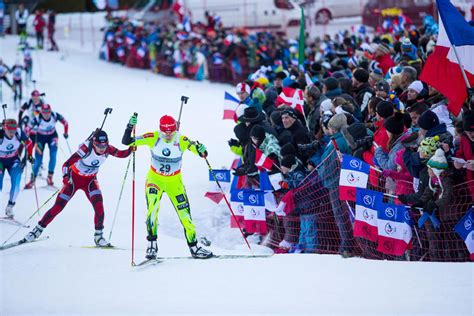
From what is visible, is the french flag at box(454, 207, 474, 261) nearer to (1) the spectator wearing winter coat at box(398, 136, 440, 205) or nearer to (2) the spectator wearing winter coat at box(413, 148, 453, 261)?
(2) the spectator wearing winter coat at box(413, 148, 453, 261)

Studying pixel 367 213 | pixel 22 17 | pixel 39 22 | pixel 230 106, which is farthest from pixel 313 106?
pixel 22 17

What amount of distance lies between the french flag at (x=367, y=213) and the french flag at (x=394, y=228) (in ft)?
0.30

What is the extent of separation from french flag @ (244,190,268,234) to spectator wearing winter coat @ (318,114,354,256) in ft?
4.42

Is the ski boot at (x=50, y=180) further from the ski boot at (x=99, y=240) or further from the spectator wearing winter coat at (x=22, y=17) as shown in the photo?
the spectator wearing winter coat at (x=22, y=17)

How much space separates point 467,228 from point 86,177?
547cm

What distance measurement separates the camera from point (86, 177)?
1090 cm

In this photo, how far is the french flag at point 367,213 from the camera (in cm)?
865

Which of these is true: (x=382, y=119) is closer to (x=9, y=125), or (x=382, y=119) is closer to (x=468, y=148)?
(x=468, y=148)

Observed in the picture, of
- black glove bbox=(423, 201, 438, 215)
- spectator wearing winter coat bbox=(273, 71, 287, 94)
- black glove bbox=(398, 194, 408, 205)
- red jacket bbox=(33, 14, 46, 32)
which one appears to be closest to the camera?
black glove bbox=(423, 201, 438, 215)

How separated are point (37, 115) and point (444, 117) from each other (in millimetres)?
8861

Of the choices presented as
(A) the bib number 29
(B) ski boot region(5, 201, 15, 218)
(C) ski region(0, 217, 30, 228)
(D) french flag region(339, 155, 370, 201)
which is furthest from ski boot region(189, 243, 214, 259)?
(B) ski boot region(5, 201, 15, 218)

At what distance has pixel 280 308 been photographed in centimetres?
753

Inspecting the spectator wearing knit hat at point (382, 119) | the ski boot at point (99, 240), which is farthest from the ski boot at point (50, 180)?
the spectator wearing knit hat at point (382, 119)

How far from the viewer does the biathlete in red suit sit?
1073 centimetres
